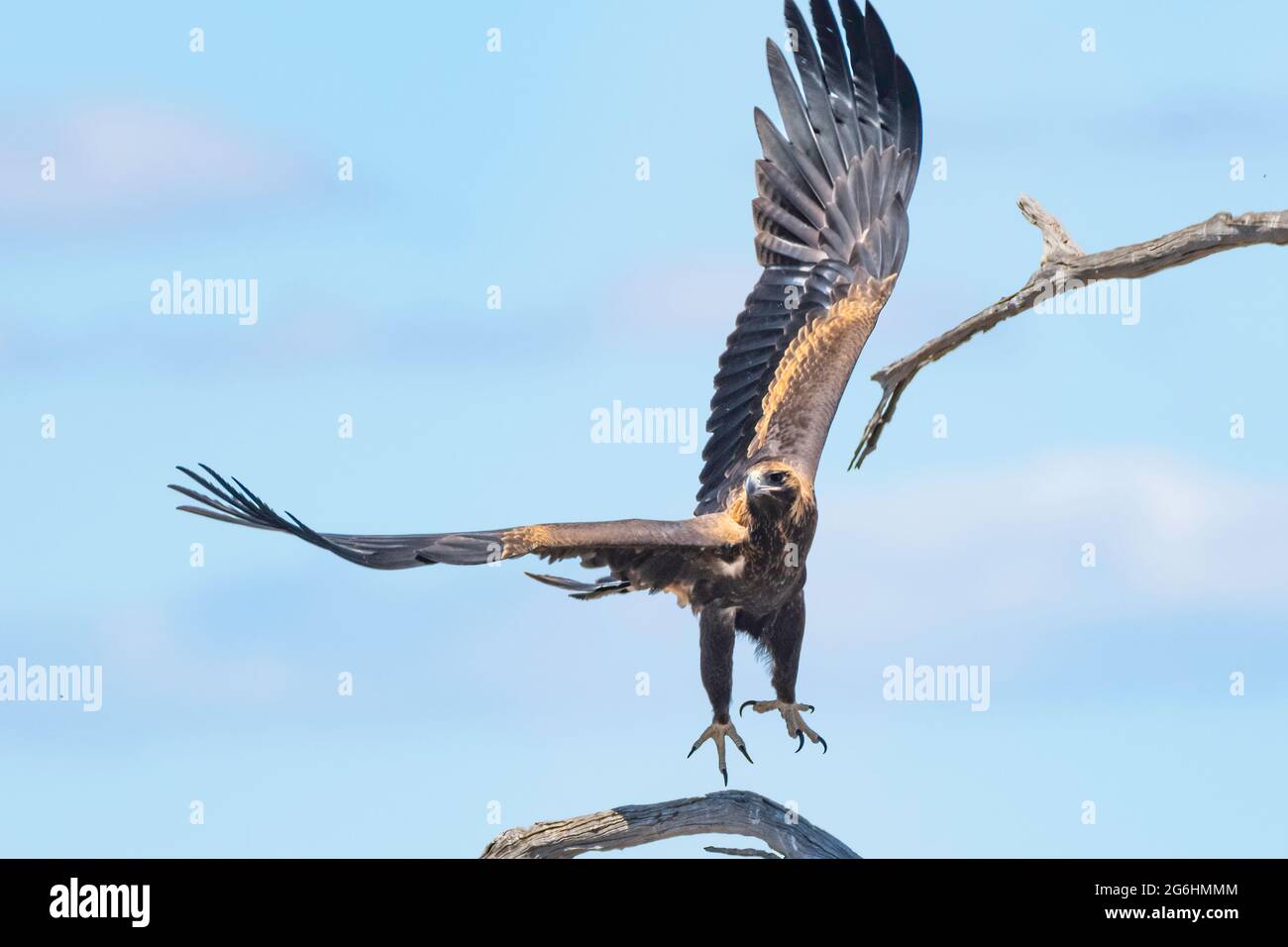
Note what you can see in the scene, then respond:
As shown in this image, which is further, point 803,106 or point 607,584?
point 803,106

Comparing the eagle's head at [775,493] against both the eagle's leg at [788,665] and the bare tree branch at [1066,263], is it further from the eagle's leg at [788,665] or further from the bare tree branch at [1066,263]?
the bare tree branch at [1066,263]

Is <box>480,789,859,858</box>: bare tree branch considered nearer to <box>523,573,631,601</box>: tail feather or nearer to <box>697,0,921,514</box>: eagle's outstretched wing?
<box>523,573,631,601</box>: tail feather

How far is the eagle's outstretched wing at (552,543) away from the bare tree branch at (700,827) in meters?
1.32

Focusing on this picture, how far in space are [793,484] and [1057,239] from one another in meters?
2.61

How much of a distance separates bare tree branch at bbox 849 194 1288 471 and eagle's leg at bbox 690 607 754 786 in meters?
2.03

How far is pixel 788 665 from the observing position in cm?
1339

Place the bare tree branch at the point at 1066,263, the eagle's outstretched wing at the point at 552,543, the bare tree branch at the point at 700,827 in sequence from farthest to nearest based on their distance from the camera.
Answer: the bare tree branch at the point at 1066,263 < the bare tree branch at the point at 700,827 < the eagle's outstretched wing at the point at 552,543

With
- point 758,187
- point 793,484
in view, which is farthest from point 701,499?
point 758,187

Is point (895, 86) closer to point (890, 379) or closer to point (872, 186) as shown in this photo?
point (872, 186)

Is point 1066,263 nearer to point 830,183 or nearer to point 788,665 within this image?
point 830,183

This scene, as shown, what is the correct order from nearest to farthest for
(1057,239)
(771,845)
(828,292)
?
(771,845)
(1057,239)
(828,292)

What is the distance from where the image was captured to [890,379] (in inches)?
571

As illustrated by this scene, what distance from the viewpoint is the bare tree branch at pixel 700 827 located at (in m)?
12.9

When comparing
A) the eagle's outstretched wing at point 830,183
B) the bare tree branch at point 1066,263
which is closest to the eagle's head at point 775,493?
the bare tree branch at point 1066,263
